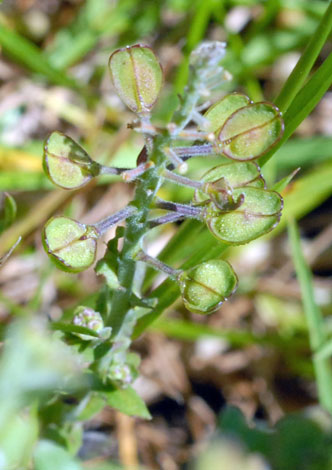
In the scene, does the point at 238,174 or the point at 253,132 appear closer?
the point at 253,132

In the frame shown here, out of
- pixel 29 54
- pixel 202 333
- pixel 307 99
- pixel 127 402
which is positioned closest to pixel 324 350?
pixel 202 333

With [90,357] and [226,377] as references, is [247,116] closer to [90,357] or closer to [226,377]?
[90,357]

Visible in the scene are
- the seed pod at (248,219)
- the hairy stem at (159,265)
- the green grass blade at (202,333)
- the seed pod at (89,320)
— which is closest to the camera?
the seed pod at (248,219)

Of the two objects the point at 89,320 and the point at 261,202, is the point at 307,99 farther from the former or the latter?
the point at 89,320

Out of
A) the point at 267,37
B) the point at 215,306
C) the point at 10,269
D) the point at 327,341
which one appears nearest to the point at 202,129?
the point at 215,306

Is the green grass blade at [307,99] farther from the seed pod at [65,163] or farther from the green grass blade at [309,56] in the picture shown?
the seed pod at [65,163]

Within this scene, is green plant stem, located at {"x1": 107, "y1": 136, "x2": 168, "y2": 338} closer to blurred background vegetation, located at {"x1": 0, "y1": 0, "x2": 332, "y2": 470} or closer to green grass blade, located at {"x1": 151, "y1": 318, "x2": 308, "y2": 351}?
blurred background vegetation, located at {"x1": 0, "y1": 0, "x2": 332, "y2": 470}

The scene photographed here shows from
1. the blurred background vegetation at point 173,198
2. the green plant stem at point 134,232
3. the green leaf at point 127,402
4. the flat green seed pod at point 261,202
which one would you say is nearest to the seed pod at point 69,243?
the green plant stem at point 134,232
